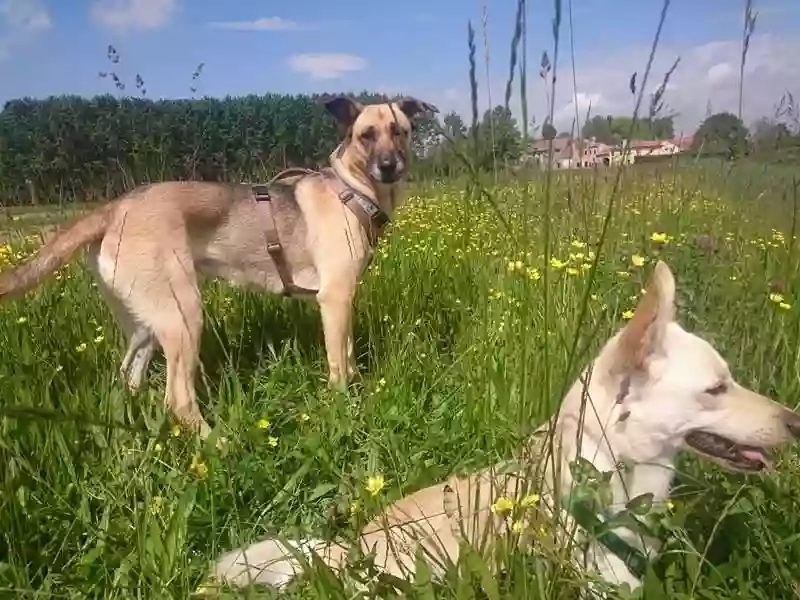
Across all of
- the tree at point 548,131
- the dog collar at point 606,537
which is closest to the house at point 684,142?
the tree at point 548,131

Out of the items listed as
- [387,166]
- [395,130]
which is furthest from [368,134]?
[387,166]

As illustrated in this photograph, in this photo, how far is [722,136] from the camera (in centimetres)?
278

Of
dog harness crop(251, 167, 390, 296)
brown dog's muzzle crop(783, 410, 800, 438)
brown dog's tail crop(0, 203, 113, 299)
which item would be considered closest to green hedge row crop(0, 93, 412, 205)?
dog harness crop(251, 167, 390, 296)

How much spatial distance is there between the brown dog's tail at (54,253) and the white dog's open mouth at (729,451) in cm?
279

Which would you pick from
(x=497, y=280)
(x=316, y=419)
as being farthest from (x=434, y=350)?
(x=316, y=419)

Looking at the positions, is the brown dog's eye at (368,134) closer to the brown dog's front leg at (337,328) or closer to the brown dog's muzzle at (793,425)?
the brown dog's front leg at (337,328)

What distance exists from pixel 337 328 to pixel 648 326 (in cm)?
211

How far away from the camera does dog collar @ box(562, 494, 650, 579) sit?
147 centimetres

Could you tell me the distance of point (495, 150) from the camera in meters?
2.04

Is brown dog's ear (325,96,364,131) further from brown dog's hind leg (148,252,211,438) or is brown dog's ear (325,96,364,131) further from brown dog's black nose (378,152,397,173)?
brown dog's hind leg (148,252,211,438)

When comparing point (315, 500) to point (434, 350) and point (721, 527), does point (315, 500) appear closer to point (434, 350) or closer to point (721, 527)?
point (434, 350)

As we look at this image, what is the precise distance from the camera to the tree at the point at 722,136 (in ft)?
8.58

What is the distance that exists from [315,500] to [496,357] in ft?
2.64

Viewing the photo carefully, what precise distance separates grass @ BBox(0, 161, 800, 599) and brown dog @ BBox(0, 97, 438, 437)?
0.49 ft
